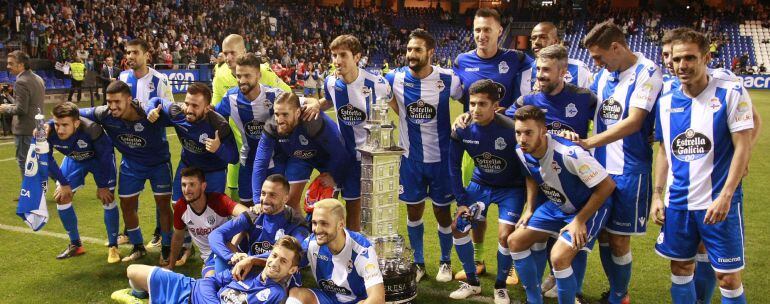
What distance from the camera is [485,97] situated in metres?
4.92

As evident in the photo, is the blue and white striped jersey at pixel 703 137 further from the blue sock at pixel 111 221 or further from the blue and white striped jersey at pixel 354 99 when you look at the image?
the blue sock at pixel 111 221

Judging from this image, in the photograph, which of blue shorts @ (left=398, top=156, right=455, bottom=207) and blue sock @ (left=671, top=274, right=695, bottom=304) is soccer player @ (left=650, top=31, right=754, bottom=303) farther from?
blue shorts @ (left=398, top=156, right=455, bottom=207)

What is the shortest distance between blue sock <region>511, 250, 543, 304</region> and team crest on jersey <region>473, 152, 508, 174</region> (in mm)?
736

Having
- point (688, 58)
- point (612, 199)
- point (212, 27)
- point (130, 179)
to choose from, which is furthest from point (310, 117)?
point (212, 27)

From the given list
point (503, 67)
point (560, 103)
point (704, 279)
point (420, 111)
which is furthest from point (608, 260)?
point (420, 111)

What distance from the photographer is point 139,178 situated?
6.40 meters

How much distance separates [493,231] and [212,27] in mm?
25073

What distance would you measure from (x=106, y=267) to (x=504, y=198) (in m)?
3.68

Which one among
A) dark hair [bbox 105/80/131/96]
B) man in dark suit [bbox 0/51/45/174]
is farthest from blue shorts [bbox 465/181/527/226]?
man in dark suit [bbox 0/51/45/174]

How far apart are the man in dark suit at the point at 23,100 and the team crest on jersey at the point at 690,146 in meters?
7.42

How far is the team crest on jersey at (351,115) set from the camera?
6.10 metres

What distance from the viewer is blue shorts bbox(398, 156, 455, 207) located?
5.78 metres

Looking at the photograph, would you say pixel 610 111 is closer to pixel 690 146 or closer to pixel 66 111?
pixel 690 146

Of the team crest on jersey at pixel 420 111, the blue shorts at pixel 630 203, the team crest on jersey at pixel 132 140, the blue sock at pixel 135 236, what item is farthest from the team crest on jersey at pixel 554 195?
the blue sock at pixel 135 236
